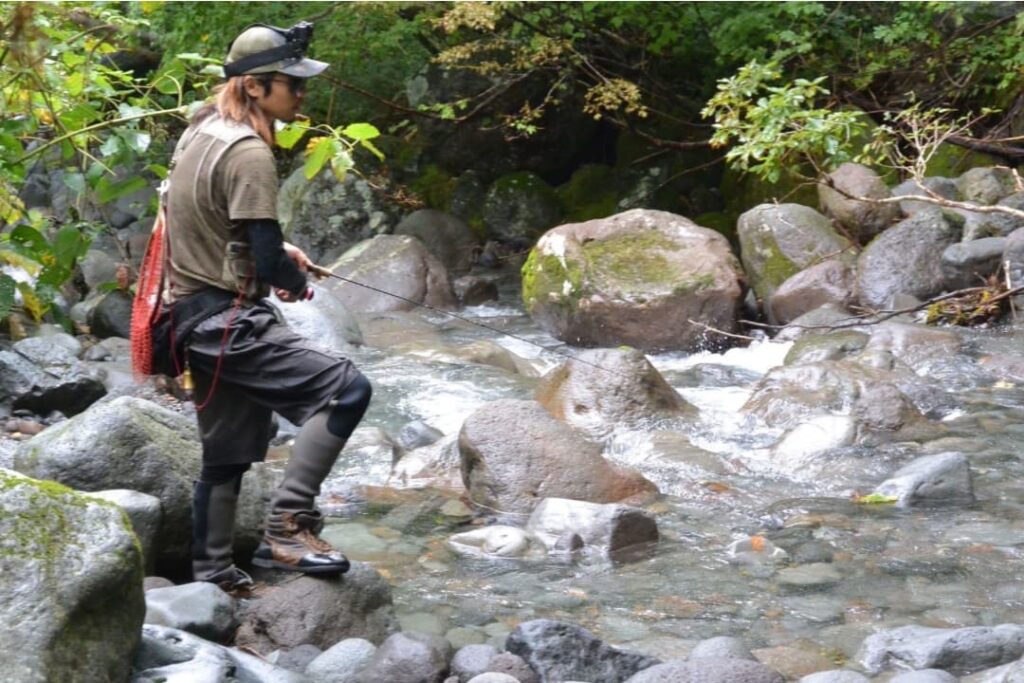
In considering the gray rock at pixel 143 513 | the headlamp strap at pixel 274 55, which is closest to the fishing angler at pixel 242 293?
the headlamp strap at pixel 274 55

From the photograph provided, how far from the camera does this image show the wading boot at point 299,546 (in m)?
4.50

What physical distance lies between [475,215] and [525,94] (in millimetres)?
1642

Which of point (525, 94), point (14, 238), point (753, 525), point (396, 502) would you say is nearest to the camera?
Answer: point (753, 525)

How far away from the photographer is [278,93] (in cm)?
418

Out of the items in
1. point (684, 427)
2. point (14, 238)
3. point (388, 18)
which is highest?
point (388, 18)

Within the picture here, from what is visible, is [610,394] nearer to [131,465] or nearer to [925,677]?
[131,465]

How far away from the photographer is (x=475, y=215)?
16.7m

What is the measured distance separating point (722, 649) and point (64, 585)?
2179 millimetres

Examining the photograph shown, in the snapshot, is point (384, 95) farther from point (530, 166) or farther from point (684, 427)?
point (684, 427)

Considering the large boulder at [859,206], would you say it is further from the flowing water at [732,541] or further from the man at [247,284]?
the man at [247,284]

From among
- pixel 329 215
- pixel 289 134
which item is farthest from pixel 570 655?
pixel 329 215

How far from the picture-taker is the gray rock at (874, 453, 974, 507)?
6535 mm

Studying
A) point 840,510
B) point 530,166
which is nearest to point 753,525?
point 840,510

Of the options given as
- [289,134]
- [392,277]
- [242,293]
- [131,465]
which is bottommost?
[392,277]
